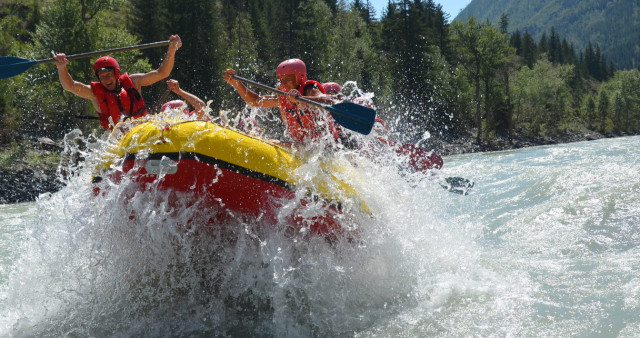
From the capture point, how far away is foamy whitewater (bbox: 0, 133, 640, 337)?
353 cm

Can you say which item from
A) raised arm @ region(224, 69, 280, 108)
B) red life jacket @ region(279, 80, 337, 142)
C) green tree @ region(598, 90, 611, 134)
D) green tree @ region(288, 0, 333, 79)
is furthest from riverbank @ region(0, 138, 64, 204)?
green tree @ region(598, 90, 611, 134)

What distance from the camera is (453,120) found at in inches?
1427

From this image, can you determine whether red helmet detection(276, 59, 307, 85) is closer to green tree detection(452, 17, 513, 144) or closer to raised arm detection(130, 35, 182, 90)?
raised arm detection(130, 35, 182, 90)

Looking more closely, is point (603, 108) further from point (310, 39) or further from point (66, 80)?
point (66, 80)

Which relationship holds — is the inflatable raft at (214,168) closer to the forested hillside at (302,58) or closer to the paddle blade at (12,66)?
the paddle blade at (12,66)

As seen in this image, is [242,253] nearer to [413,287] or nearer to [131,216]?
[131,216]

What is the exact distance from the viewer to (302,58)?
112 feet

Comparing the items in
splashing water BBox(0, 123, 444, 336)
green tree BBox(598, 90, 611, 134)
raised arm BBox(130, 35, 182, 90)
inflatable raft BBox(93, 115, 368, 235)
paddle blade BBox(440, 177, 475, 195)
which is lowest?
green tree BBox(598, 90, 611, 134)

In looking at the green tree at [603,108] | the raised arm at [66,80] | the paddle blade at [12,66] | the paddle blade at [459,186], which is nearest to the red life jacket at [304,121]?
the raised arm at [66,80]

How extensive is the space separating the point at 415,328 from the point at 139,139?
88.9 inches

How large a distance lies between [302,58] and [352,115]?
3083 centimetres

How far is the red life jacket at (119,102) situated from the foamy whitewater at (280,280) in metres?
0.72

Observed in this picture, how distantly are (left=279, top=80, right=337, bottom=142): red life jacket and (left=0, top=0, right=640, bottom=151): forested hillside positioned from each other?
1006 centimetres

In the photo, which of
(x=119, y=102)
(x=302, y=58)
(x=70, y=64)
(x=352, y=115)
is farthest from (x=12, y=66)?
(x=302, y=58)
